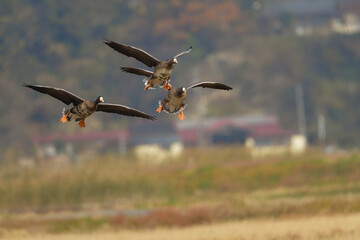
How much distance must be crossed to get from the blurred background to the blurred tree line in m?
0.18

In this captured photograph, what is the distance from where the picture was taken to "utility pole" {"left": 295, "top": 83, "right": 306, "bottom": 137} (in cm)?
8598

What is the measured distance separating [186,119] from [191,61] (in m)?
11.1

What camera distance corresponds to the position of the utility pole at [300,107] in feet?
282

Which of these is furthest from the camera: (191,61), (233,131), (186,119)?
(191,61)

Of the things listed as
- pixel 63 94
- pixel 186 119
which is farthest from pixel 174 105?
pixel 186 119

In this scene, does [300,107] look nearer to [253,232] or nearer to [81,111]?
[253,232]

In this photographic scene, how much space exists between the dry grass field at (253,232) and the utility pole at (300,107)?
2189 inches

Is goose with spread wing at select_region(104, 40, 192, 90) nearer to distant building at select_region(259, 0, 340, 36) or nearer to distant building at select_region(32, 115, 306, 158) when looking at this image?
distant building at select_region(32, 115, 306, 158)

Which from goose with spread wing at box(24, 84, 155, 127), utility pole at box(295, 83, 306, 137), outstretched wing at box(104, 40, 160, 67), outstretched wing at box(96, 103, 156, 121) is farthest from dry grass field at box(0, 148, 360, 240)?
utility pole at box(295, 83, 306, 137)

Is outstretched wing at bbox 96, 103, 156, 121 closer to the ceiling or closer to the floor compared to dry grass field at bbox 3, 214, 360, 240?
closer to the ceiling

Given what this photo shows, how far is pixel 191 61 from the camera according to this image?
318 feet

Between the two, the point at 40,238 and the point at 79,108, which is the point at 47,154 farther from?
the point at 79,108

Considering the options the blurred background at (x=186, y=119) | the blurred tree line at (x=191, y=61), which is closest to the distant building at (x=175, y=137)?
the blurred background at (x=186, y=119)

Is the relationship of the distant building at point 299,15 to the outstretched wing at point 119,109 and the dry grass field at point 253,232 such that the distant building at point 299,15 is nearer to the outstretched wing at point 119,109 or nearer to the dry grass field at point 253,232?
the dry grass field at point 253,232
